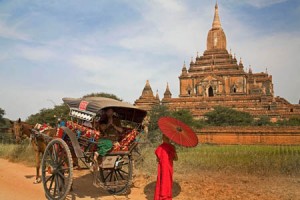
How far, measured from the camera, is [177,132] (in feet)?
20.0

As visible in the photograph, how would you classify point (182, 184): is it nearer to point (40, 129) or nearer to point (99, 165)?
point (99, 165)

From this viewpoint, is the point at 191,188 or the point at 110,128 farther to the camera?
the point at 191,188

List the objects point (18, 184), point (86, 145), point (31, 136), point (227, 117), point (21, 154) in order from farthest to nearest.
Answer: point (227, 117) → point (21, 154) → point (31, 136) → point (18, 184) → point (86, 145)

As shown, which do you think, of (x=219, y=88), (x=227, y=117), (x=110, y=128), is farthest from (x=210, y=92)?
(x=110, y=128)

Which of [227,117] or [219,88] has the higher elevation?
[219,88]

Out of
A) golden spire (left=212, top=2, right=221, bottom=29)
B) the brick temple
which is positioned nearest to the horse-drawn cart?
the brick temple

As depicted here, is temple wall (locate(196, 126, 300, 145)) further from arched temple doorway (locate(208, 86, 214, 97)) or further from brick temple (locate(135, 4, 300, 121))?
arched temple doorway (locate(208, 86, 214, 97))

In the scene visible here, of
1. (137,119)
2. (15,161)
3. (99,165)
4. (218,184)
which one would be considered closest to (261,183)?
(218,184)

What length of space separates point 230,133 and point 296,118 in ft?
33.5

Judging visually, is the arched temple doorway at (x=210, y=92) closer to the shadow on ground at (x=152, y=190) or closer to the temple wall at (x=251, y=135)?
the temple wall at (x=251, y=135)

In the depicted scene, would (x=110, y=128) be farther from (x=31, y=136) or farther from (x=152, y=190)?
(x=31, y=136)

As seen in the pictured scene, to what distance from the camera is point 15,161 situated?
13438 millimetres

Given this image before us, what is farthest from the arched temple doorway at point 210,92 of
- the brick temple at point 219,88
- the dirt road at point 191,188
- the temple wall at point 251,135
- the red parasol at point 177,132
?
the red parasol at point 177,132

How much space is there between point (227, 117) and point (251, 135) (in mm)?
6875
